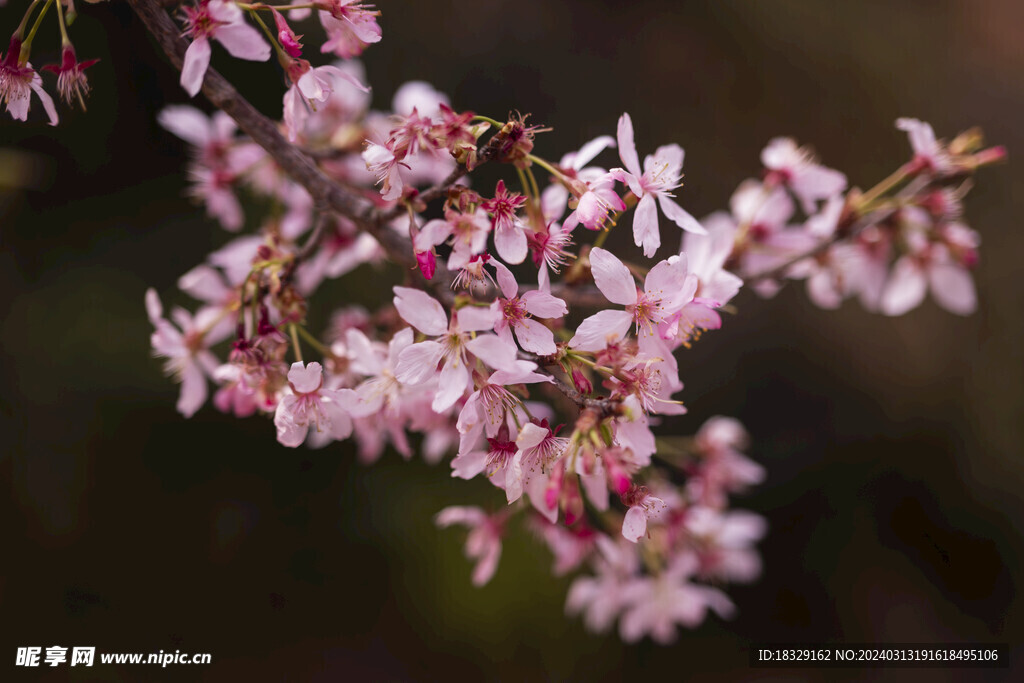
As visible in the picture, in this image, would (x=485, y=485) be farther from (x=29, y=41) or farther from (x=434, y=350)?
(x=29, y=41)

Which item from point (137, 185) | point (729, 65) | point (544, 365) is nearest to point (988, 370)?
point (729, 65)

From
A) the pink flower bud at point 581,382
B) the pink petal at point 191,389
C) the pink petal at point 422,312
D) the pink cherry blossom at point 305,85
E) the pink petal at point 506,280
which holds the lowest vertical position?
the pink petal at point 191,389

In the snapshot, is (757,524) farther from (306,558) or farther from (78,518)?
(78,518)

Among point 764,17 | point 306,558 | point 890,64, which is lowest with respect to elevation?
point 306,558

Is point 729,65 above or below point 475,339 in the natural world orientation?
above

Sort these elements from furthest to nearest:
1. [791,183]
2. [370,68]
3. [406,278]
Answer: [370,68] < [791,183] < [406,278]

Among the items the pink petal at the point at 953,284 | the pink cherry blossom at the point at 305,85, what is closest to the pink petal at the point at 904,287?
the pink petal at the point at 953,284

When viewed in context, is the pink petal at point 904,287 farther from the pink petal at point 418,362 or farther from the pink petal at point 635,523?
the pink petal at point 418,362
